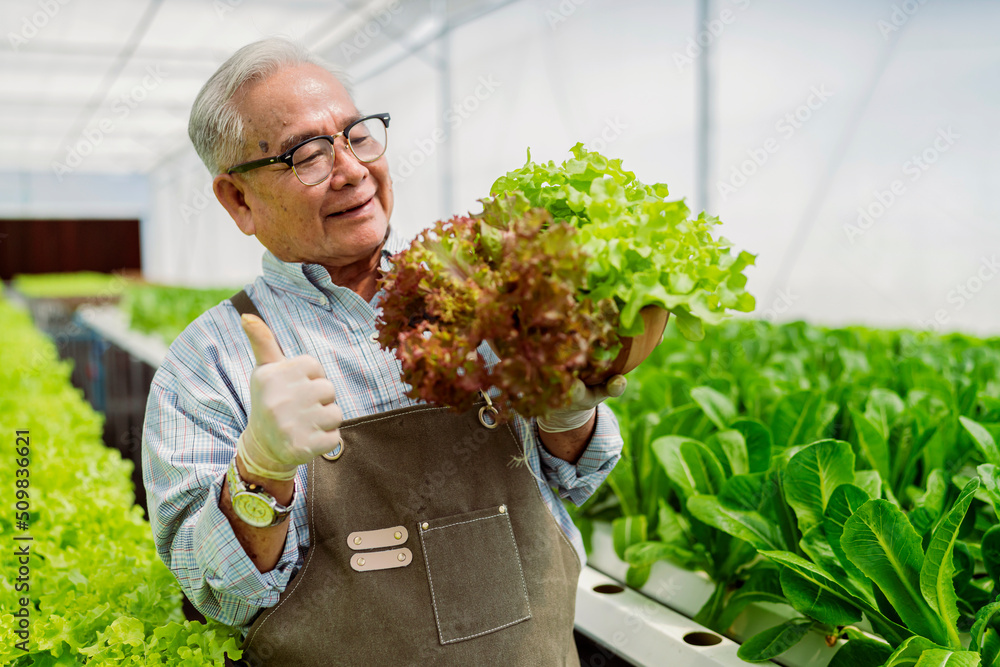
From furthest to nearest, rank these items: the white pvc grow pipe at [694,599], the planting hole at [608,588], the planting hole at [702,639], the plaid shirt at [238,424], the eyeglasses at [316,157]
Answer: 1. the planting hole at [608,588]
2. the planting hole at [702,639]
3. the white pvc grow pipe at [694,599]
4. the eyeglasses at [316,157]
5. the plaid shirt at [238,424]

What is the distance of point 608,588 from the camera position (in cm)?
189

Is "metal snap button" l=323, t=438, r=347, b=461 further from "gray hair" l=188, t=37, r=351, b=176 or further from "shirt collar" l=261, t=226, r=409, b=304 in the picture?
"gray hair" l=188, t=37, r=351, b=176

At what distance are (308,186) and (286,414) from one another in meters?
0.44

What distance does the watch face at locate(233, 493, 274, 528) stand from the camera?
963mm

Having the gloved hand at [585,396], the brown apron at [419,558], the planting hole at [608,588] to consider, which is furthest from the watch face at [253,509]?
the planting hole at [608,588]

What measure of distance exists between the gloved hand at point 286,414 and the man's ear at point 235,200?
0.41m

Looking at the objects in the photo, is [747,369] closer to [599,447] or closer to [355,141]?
[599,447]

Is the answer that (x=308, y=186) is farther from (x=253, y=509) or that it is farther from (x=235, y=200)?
(x=253, y=509)

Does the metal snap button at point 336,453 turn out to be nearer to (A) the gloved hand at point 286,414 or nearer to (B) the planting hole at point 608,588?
(A) the gloved hand at point 286,414

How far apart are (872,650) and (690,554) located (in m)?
0.48

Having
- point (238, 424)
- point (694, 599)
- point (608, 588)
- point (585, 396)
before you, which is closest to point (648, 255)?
point (585, 396)

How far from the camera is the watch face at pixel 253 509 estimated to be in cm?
96

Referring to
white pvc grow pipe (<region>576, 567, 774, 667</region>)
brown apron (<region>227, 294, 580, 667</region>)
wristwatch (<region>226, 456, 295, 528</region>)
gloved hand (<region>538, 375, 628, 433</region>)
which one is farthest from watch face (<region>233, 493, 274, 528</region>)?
white pvc grow pipe (<region>576, 567, 774, 667</region>)

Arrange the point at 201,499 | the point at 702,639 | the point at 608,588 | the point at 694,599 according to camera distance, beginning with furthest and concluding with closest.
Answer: the point at 608,588, the point at 694,599, the point at 702,639, the point at 201,499
